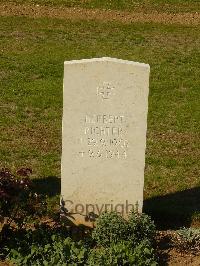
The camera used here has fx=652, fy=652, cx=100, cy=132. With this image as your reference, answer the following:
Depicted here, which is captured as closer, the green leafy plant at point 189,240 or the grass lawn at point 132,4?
the green leafy plant at point 189,240

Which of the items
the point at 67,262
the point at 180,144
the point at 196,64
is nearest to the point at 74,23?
the point at 196,64

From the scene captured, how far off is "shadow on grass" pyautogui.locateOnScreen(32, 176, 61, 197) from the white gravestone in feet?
4.40

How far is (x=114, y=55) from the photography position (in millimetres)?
16172

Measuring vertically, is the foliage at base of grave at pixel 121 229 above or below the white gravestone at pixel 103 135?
below

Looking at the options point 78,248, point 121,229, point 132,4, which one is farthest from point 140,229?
point 132,4

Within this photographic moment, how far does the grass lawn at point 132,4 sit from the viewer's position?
20.8m

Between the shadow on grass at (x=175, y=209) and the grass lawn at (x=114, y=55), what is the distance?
1 centimetres

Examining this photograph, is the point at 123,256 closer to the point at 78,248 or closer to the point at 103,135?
the point at 78,248

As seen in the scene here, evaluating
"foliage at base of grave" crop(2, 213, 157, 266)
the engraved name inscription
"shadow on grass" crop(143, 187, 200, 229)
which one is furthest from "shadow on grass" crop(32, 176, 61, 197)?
the engraved name inscription

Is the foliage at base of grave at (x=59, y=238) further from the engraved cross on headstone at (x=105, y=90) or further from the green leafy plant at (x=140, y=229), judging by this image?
the engraved cross on headstone at (x=105, y=90)

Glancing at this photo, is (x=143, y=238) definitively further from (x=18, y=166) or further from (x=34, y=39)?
(x=34, y=39)

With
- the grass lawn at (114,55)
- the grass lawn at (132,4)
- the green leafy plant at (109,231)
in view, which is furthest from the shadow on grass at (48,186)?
the grass lawn at (132,4)

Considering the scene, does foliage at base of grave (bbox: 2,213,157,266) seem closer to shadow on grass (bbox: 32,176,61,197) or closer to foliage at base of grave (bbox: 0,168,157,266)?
foliage at base of grave (bbox: 0,168,157,266)

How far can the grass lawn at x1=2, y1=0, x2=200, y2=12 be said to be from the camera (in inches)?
818
